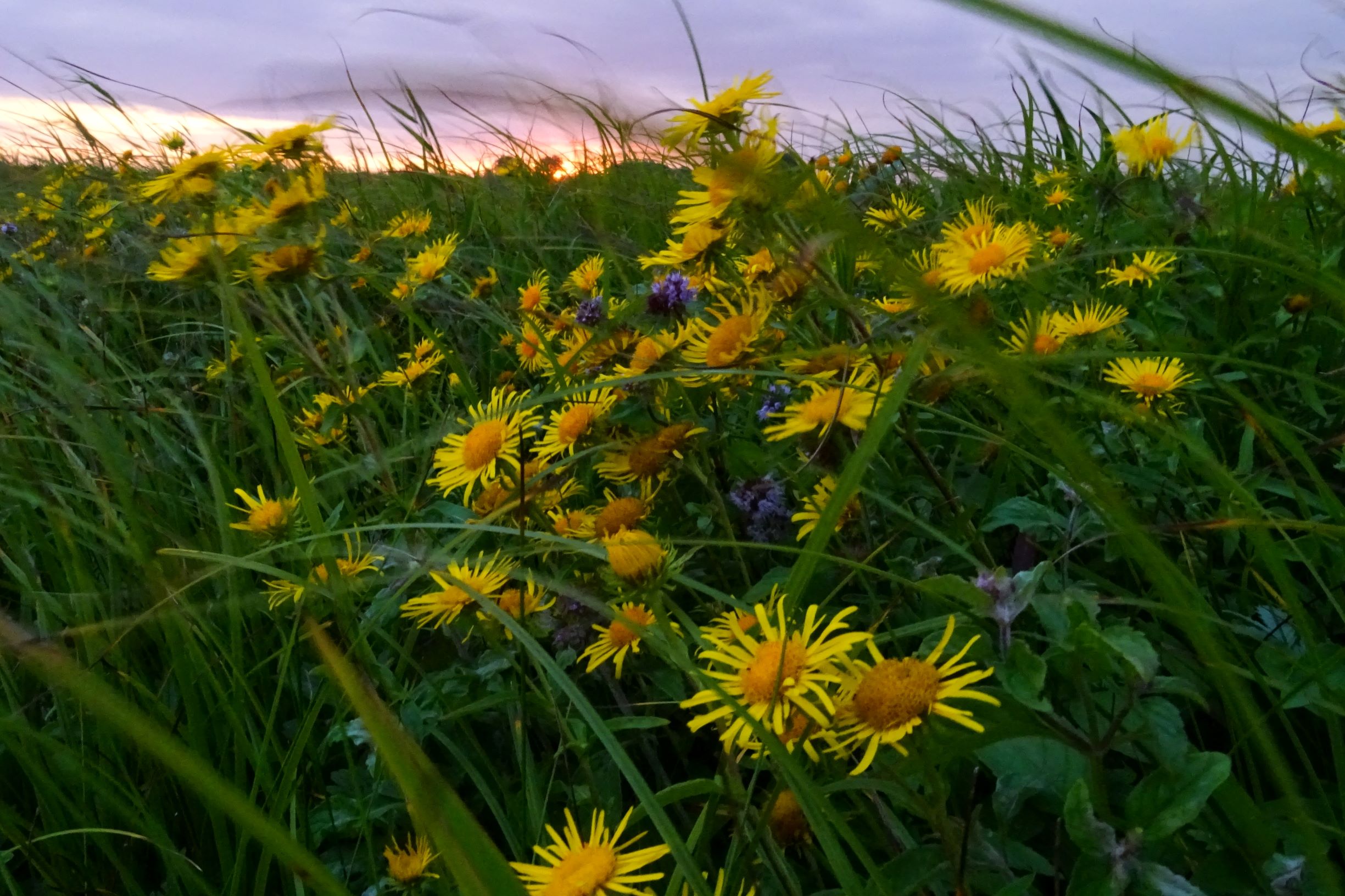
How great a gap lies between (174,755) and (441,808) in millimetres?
94

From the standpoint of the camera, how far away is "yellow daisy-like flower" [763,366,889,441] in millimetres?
719

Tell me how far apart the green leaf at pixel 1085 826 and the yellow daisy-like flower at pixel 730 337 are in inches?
20.1

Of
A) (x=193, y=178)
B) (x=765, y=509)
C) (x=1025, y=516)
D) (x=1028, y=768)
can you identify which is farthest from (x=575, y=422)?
(x=193, y=178)

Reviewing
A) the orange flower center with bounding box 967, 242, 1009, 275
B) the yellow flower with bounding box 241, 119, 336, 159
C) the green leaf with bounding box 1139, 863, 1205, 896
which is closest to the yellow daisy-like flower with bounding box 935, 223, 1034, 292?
the orange flower center with bounding box 967, 242, 1009, 275

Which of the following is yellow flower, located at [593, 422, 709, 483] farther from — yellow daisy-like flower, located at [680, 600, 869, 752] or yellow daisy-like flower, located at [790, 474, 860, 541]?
yellow daisy-like flower, located at [680, 600, 869, 752]

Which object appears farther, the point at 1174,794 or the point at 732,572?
the point at 732,572

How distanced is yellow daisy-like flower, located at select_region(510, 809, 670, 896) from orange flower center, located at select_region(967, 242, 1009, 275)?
0.69 m

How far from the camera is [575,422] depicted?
37.3 inches

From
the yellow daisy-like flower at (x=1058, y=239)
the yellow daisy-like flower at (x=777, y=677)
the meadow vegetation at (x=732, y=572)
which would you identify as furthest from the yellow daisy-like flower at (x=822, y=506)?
the yellow daisy-like flower at (x=1058, y=239)

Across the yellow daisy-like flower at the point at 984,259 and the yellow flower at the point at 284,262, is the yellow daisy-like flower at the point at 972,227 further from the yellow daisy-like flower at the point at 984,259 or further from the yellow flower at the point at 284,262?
the yellow flower at the point at 284,262

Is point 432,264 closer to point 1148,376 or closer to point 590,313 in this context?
point 590,313

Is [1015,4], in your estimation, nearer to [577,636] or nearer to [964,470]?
[577,636]

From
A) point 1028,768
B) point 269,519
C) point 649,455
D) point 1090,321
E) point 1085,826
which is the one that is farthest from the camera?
point 1090,321

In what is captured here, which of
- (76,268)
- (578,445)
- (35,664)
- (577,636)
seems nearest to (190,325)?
(76,268)
